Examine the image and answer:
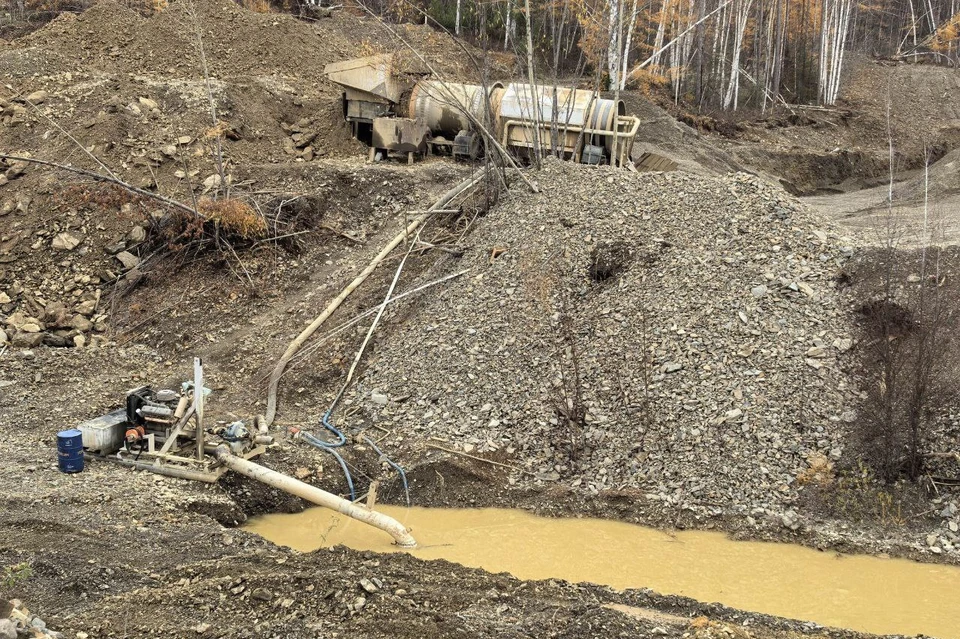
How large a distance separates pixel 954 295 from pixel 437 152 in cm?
848

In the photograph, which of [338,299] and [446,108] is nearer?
[338,299]

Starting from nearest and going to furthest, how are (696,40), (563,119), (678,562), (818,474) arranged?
(678,562) → (818,474) → (563,119) → (696,40)

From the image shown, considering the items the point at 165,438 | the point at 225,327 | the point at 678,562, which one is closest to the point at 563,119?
the point at 225,327

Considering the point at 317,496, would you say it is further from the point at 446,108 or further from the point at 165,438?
the point at 446,108

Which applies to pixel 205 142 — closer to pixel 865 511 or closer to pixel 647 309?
pixel 647 309

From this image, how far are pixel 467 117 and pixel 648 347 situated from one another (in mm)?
4954

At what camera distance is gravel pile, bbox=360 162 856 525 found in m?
7.86

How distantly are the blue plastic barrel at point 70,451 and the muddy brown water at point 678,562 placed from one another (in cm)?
154

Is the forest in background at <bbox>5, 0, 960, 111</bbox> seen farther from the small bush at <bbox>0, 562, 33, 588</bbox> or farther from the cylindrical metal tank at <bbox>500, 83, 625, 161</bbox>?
the small bush at <bbox>0, 562, 33, 588</bbox>

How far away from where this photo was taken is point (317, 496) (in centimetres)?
695

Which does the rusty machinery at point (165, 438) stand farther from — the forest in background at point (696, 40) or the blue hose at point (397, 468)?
the forest in background at point (696, 40)

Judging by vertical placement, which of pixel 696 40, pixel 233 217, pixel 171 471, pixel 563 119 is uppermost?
pixel 696 40

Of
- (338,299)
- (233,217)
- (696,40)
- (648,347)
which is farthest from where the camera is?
(696,40)

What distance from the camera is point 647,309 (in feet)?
29.6
